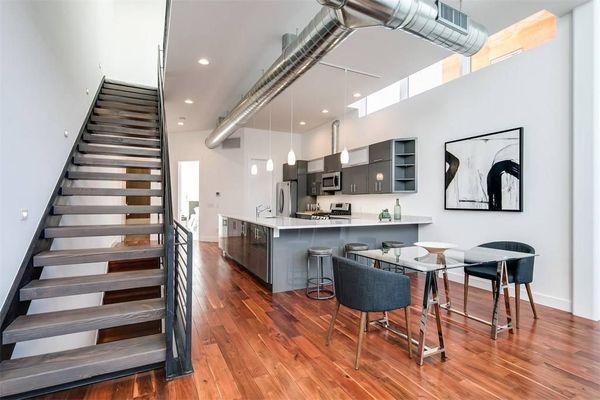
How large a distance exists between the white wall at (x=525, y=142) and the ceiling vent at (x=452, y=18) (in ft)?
4.64

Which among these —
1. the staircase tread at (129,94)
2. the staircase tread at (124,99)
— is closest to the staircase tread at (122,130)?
the staircase tread at (124,99)

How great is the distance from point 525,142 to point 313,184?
Result: 482 cm

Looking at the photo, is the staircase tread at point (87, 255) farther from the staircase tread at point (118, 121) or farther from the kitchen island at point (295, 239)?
the staircase tread at point (118, 121)

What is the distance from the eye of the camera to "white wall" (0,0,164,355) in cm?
203

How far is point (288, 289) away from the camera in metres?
4.10

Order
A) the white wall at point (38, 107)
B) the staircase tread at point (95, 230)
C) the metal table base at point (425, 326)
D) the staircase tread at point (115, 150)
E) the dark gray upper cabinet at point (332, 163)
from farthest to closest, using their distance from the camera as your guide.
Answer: the dark gray upper cabinet at point (332, 163)
the staircase tread at point (115, 150)
the staircase tread at point (95, 230)
the metal table base at point (425, 326)
the white wall at point (38, 107)

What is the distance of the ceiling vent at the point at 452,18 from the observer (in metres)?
2.66

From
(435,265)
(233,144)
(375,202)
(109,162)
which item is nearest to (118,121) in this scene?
(109,162)

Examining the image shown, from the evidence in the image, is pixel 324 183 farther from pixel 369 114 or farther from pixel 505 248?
pixel 505 248

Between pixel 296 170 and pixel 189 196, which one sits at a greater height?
pixel 296 170

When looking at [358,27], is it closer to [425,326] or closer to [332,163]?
[425,326]

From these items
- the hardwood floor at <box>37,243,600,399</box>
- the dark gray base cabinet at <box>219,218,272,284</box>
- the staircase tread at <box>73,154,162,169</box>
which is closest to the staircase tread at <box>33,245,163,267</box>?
the hardwood floor at <box>37,243,600,399</box>

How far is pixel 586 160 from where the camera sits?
3.12 meters

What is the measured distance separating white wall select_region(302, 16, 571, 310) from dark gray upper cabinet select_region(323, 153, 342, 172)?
2.01m
